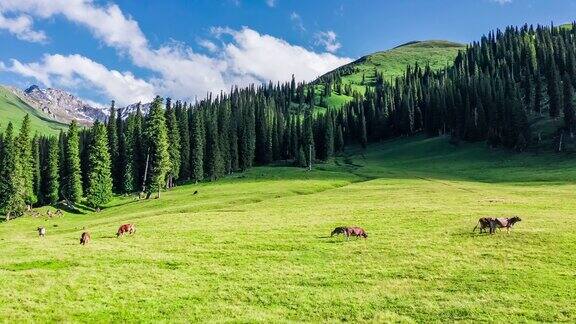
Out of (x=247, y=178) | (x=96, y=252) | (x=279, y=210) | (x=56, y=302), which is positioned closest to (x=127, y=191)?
(x=247, y=178)

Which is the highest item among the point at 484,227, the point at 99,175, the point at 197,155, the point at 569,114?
the point at 569,114

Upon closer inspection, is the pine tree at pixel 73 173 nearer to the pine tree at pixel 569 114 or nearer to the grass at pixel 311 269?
the grass at pixel 311 269

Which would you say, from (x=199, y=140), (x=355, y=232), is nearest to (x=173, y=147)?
(x=199, y=140)

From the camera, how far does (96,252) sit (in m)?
35.2

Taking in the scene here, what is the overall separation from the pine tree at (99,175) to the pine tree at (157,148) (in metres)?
8.60

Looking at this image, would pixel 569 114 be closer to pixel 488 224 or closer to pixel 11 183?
pixel 488 224

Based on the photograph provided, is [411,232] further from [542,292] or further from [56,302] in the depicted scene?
[56,302]

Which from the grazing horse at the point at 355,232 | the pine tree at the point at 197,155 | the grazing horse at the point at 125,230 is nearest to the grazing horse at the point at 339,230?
the grazing horse at the point at 355,232

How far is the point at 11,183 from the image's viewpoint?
3615 inches

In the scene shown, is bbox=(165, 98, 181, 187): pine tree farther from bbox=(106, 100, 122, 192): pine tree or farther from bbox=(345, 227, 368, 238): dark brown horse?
bbox=(345, 227, 368, 238): dark brown horse

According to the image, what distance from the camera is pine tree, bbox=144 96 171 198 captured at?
95.4 metres

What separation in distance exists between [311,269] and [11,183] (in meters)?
80.9

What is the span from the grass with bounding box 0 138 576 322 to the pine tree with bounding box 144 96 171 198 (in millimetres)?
39633

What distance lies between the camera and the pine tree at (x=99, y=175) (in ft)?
317
